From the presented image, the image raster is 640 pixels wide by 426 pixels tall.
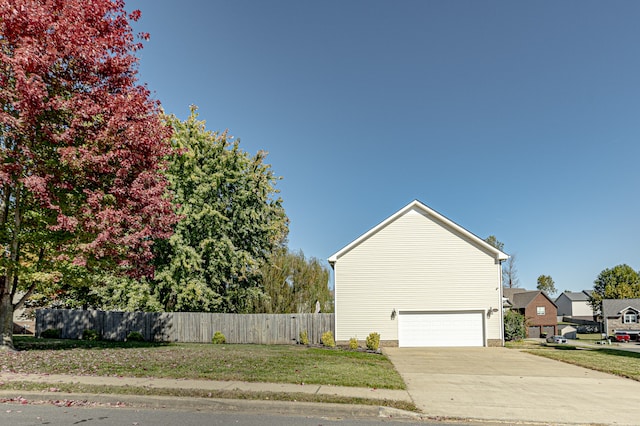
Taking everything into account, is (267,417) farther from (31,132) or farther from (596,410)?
(31,132)

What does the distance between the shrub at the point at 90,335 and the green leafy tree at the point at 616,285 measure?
72723mm

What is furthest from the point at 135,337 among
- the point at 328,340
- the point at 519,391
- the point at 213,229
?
the point at 519,391

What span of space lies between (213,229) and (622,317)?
60.0 m

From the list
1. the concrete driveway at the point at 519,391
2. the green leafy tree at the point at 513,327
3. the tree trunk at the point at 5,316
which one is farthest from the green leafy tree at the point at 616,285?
the tree trunk at the point at 5,316

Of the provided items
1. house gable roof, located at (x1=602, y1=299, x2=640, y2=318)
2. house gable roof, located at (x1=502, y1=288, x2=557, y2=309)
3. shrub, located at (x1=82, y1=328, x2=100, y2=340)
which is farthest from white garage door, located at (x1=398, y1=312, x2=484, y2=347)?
house gable roof, located at (x1=602, y1=299, x2=640, y2=318)

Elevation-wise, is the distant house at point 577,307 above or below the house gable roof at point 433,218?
below

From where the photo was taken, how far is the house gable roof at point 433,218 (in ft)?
67.7

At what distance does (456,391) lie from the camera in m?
8.93

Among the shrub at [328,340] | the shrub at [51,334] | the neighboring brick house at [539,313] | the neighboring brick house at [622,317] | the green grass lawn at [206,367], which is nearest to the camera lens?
the green grass lawn at [206,367]

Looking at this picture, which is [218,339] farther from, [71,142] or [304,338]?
[71,142]

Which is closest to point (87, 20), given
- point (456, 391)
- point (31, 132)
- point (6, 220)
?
point (31, 132)

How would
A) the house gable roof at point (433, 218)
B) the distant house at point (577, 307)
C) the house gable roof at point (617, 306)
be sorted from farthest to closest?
1. the distant house at point (577, 307)
2. the house gable roof at point (617, 306)
3. the house gable roof at point (433, 218)

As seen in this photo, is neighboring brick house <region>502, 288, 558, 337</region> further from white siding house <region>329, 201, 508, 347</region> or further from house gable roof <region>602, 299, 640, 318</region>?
white siding house <region>329, 201, 508, 347</region>

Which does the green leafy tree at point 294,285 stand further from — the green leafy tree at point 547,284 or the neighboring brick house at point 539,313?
the green leafy tree at point 547,284
